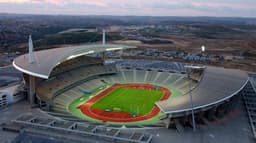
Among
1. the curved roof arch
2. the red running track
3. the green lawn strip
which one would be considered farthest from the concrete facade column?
the red running track

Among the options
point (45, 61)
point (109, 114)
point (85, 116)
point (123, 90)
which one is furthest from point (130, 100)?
point (45, 61)

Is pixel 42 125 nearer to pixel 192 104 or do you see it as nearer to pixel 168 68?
pixel 192 104

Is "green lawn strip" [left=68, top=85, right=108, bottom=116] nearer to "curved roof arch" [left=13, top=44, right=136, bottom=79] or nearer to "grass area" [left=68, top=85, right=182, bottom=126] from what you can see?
"grass area" [left=68, top=85, right=182, bottom=126]

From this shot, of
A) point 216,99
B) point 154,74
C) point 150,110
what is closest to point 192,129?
point 216,99

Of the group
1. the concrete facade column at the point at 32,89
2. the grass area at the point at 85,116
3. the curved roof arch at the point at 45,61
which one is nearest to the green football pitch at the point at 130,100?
the grass area at the point at 85,116

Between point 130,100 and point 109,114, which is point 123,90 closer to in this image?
point 130,100

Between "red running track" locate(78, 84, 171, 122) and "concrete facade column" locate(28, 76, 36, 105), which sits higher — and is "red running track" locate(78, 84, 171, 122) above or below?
below

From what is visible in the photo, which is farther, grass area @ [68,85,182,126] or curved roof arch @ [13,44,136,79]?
grass area @ [68,85,182,126]

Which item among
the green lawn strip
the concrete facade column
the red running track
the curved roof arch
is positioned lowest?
the red running track

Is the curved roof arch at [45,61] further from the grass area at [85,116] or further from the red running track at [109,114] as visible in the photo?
the red running track at [109,114]
